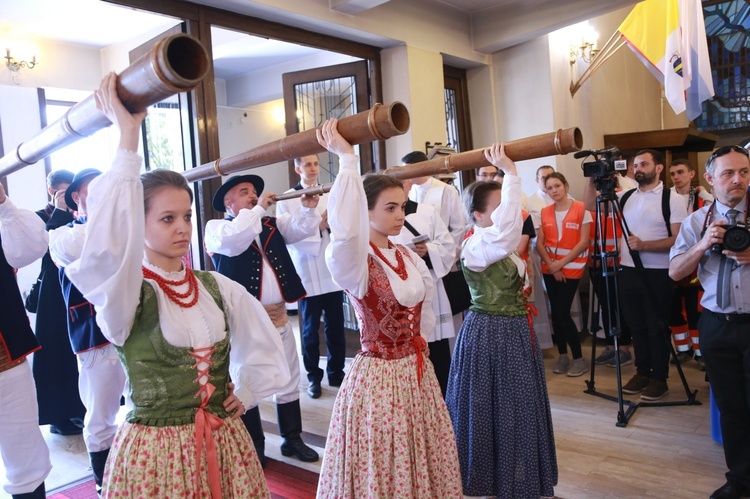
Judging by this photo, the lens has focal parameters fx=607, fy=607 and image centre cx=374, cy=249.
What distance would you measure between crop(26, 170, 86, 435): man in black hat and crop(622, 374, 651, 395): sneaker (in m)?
3.46

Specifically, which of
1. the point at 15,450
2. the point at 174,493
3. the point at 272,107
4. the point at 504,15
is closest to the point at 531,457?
the point at 174,493

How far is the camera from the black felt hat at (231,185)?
317 centimetres

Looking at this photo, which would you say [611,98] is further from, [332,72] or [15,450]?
[15,450]

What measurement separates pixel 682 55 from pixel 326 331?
10.7ft

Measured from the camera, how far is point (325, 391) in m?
4.34

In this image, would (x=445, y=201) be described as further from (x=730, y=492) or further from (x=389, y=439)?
(x=389, y=439)

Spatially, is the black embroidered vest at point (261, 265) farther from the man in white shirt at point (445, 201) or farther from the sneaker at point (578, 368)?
the sneaker at point (578, 368)

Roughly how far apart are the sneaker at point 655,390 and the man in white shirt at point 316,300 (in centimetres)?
204

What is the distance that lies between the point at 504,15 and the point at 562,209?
7.65ft

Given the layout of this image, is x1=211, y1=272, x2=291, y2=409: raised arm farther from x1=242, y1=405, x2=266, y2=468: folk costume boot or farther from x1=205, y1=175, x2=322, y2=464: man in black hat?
x1=242, y1=405, x2=266, y2=468: folk costume boot

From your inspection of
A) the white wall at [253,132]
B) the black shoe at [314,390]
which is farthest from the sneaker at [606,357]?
the white wall at [253,132]

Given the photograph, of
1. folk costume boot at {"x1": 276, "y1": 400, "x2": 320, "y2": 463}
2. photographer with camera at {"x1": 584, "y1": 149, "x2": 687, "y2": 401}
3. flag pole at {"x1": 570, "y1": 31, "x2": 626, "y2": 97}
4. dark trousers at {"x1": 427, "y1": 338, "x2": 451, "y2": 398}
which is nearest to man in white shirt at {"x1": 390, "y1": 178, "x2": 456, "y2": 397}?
dark trousers at {"x1": 427, "y1": 338, "x2": 451, "y2": 398}

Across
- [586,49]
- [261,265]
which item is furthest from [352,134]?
[586,49]

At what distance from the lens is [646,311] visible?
12.8 ft
